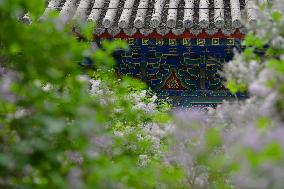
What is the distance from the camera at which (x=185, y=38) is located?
6762mm

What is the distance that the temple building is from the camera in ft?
21.7

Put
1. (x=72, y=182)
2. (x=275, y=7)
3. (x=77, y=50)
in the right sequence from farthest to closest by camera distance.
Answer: (x=275, y=7)
(x=77, y=50)
(x=72, y=182)

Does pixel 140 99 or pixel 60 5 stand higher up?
pixel 60 5

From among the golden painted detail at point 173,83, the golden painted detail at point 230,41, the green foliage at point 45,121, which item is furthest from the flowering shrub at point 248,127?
the golden painted detail at point 173,83

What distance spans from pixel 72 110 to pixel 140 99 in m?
4.21

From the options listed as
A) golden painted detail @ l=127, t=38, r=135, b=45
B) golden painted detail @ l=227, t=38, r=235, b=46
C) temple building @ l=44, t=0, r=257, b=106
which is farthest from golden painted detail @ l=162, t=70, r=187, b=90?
golden painted detail @ l=227, t=38, r=235, b=46

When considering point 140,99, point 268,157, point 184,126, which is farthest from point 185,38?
point 268,157

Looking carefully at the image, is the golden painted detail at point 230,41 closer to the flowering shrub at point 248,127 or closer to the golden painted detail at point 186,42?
the golden painted detail at point 186,42

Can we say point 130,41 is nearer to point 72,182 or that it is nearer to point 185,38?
point 185,38

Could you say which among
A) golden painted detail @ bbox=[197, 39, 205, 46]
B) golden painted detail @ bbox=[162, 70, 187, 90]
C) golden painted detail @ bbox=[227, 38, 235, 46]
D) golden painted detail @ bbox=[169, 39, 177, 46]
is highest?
golden painted detail @ bbox=[162, 70, 187, 90]

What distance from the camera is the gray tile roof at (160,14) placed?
6553 mm

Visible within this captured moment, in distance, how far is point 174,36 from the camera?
667cm

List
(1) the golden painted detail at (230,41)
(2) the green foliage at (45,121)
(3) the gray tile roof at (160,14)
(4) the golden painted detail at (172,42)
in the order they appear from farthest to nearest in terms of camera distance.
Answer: (4) the golden painted detail at (172,42)
(1) the golden painted detail at (230,41)
(3) the gray tile roof at (160,14)
(2) the green foliage at (45,121)

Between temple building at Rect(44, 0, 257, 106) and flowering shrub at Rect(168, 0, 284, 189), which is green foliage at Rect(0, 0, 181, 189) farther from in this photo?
temple building at Rect(44, 0, 257, 106)
